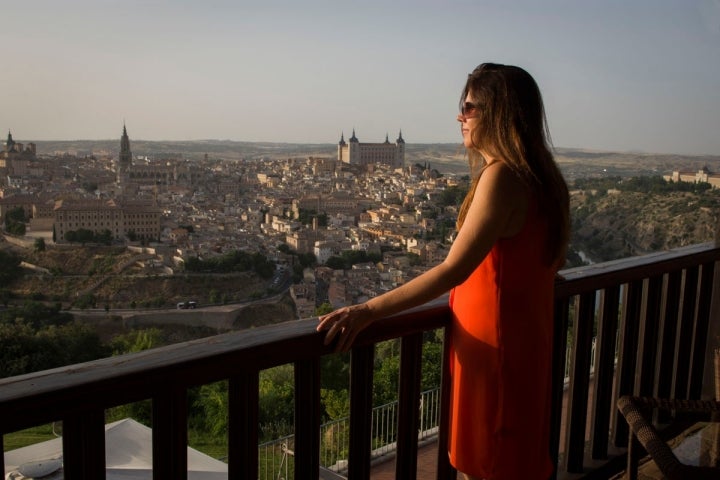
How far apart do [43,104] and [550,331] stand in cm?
4251

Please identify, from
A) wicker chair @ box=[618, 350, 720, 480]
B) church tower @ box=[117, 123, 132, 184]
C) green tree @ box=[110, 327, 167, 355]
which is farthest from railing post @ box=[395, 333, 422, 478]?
church tower @ box=[117, 123, 132, 184]

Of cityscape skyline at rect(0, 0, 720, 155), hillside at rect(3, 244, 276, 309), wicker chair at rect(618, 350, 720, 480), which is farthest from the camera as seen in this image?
hillside at rect(3, 244, 276, 309)

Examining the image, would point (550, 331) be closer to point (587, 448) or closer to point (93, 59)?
point (587, 448)

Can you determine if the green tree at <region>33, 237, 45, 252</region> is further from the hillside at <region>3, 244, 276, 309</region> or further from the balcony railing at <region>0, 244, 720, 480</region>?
the balcony railing at <region>0, 244, 720, 480</region>

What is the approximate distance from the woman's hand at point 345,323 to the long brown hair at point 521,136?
1.02ft

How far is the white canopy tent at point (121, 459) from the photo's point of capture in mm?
2201

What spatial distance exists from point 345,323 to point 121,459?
2.21 metres

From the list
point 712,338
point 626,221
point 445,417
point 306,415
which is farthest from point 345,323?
point 626,221

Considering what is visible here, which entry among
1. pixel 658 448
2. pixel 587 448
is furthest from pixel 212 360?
pixel 587 448

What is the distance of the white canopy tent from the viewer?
2201 mm

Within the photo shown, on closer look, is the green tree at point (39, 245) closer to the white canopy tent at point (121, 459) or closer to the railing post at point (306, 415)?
the white canopy tent at point (121, 459)

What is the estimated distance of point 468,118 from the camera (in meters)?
1.21

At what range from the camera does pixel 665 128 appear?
8.76 meters

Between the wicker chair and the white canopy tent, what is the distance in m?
1.62
